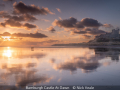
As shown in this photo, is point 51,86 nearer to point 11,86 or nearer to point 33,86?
point 33,86

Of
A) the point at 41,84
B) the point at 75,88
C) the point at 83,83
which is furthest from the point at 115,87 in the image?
the point at 41,84

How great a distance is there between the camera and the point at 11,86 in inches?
295

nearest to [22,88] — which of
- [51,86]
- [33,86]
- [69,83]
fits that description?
[33,86]

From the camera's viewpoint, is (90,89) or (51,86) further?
(51,86)

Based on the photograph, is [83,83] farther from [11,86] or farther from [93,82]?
[11,86]

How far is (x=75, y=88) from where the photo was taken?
23.3ft

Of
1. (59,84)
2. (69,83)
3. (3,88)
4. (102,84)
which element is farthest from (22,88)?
(102,84)

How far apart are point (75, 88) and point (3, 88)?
526 cm

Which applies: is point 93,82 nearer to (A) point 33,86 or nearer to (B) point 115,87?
(B) point 115,87

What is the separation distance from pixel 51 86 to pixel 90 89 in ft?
9.39

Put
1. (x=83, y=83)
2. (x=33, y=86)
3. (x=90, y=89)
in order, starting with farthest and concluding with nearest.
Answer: (x=83, y=83) → (x=33, y=86) → (x=90, y=89)

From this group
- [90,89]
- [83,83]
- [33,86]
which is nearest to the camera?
[90,89]

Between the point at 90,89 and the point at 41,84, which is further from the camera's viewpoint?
the point at 41,84

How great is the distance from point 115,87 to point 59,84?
4.17 m
